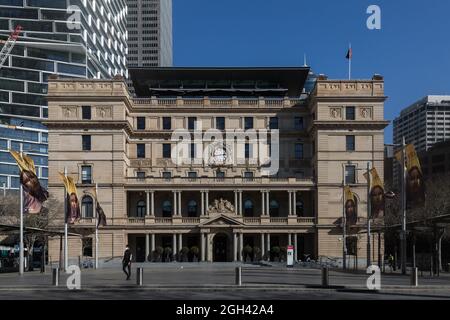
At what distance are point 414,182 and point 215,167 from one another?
5244 cm

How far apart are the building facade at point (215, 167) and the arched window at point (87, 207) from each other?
0.59 feet

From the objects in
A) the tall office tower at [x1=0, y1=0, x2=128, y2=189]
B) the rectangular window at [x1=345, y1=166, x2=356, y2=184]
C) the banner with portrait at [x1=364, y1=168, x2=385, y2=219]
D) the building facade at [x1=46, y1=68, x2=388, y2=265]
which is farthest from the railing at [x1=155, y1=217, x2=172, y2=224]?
the tall office tower at [x1=0, y1=0, x2=128, y2=189]

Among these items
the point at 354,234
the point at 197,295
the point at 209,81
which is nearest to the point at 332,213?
the point at 354,234

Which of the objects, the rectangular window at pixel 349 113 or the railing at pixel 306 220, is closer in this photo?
the rectangular window at pixel 349 113

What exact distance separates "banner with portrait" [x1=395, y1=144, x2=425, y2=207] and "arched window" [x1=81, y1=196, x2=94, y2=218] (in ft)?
171

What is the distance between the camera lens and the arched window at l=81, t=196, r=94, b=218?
86.4 meters

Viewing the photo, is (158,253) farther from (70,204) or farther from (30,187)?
(30,187)

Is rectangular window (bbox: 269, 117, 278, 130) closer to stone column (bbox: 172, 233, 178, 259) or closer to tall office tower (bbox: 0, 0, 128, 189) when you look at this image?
stone column (bbox: 172, 233, 178, 259)

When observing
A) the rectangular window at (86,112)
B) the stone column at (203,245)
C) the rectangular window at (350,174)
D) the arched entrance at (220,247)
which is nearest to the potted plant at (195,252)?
the stone column at (203,245)

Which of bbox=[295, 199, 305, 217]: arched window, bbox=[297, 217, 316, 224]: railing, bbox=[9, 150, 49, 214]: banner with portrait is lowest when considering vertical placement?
bbox=[297, 217, 316, 224]: railing

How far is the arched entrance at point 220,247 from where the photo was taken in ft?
291

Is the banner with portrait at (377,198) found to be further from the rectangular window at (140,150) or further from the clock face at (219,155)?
the rectangular window at (140,150)

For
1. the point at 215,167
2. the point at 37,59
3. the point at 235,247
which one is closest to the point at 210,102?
the point at 215,167

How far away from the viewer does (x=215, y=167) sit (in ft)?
302
